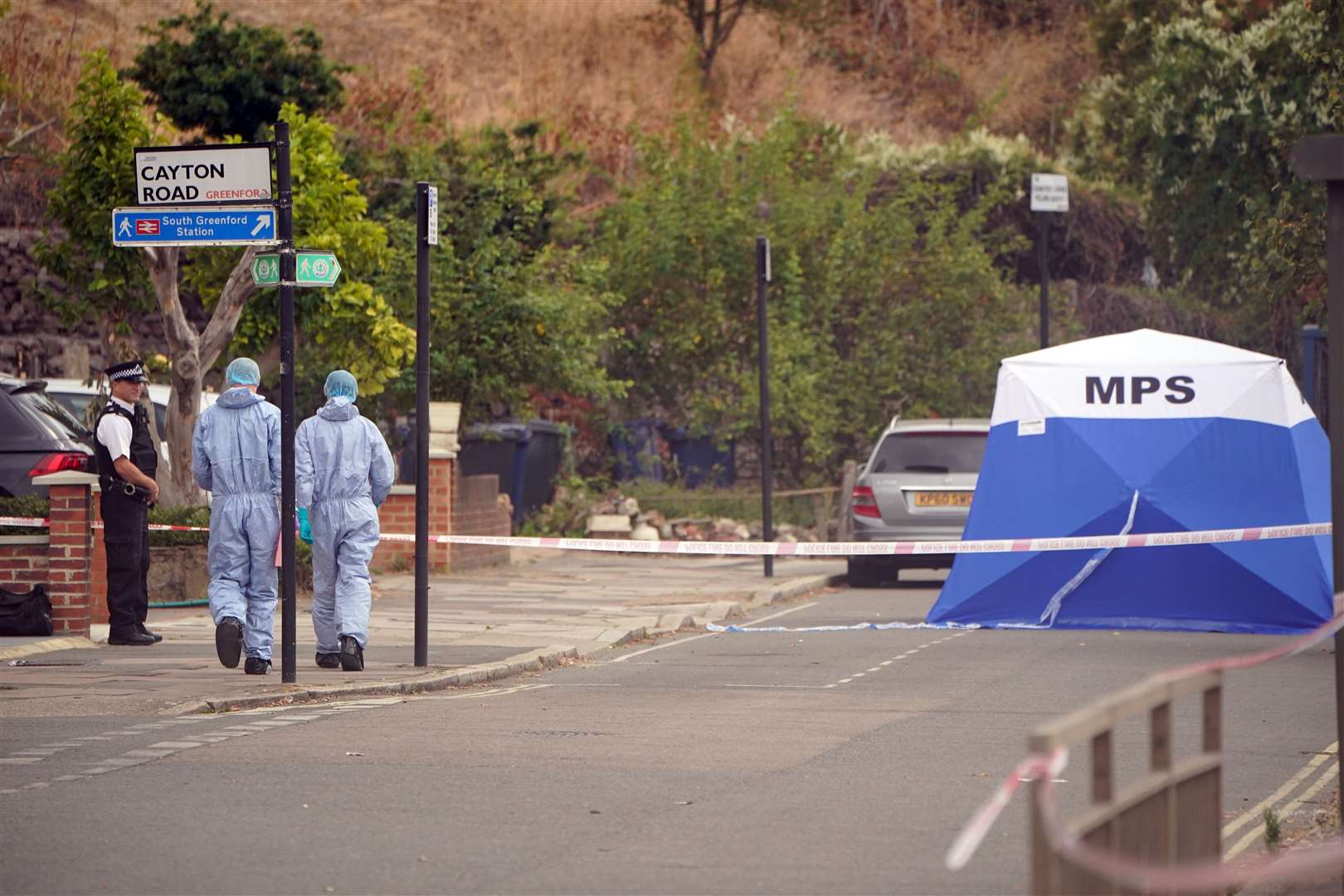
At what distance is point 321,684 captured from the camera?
36.3ft

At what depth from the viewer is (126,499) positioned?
523 inches

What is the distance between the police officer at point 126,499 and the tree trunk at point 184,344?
3345 mm

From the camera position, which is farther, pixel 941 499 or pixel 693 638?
pixel 941 499

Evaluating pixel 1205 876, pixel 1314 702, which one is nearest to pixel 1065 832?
pixel 1205 876

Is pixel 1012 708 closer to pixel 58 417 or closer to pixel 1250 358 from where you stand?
pixel 1250 358

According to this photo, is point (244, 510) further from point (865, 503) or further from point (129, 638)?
point (865, 503)

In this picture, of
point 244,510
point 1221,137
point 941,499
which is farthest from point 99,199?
point 1221,137

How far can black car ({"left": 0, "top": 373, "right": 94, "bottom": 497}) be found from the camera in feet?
50.0

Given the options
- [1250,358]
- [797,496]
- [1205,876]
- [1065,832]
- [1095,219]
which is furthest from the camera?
[1095,219]

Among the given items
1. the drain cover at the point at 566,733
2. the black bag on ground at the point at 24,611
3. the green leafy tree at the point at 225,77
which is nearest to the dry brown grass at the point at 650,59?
the green leafy tree at the point at 225,77

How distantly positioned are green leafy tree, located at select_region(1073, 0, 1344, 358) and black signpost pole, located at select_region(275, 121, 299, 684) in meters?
15.4

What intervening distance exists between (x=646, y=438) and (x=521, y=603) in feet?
32.7

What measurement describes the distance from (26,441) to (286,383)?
5.21 metres

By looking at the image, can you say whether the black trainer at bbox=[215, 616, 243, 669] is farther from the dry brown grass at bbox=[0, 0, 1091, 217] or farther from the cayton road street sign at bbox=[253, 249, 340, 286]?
the dry brown grass at bbox=[0, 0, 1091, 217]
